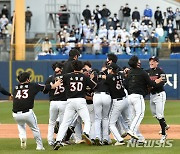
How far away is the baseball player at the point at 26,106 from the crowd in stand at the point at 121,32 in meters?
18.9

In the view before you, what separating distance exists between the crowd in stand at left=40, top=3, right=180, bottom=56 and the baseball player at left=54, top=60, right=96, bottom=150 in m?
19.0

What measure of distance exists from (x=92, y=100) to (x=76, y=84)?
1.48 metres

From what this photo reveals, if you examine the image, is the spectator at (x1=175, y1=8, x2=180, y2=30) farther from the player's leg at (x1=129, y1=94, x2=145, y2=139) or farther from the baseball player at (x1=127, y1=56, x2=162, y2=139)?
the player's leg at (x1=129, y1=94, x2=145, y2=139)

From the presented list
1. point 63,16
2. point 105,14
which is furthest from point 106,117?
point 63,16

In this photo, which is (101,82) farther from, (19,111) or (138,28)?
(138,28)

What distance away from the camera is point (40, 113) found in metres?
26.3

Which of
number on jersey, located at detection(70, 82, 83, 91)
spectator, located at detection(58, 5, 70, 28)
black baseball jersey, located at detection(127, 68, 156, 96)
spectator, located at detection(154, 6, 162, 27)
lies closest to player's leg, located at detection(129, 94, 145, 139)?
black baseball jersey, located at detection(127, 68, 156, 96)

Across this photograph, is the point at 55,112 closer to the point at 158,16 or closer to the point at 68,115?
the point at 68,115

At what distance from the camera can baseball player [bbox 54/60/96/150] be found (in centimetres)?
1473

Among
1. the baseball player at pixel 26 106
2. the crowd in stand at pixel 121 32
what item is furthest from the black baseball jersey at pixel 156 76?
the crowd in stand at pixel 121 32

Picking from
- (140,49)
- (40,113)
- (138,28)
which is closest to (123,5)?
(138,28)

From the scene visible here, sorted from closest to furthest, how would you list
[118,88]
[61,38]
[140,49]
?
A: [118,88], [140,49], [61,38]

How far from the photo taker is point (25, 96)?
15141mm

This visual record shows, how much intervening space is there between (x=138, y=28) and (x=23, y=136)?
74.4 feet
